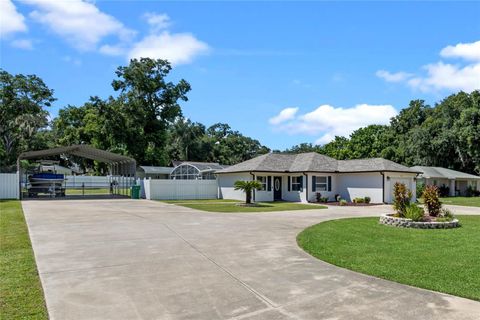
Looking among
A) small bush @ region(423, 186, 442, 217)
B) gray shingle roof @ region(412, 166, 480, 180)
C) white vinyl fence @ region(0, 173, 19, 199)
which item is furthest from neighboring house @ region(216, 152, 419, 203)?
white vinyl fence @ region(0, 173, 19, 199)

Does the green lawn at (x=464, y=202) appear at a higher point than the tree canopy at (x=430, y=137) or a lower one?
lower

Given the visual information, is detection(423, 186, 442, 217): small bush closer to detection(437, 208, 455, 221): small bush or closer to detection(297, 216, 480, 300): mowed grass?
detection(437, 208, 455, 221): small bush

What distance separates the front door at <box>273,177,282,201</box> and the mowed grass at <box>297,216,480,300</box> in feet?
54.9

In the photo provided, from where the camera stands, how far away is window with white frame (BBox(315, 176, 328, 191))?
29.6m

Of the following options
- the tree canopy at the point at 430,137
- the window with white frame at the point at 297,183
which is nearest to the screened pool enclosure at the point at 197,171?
the window with white frame at the point at 297,183

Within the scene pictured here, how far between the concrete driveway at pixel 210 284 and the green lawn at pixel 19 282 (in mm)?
171

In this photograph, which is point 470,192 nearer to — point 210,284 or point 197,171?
point 197,171

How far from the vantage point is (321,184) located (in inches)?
1176

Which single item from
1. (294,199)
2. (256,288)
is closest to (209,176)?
(294,199)

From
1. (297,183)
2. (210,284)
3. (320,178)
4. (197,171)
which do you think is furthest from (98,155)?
(210,284)

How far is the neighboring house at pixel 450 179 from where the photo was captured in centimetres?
4016

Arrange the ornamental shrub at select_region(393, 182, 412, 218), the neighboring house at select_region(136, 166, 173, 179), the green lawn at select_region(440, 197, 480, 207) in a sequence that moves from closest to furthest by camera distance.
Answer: the ornamental shrub at select_region(393, 182, 412, 218), the green lawn at select_region(440, 197, 480, 207), the neighboring house at select_region(136, 166, 173, 179)

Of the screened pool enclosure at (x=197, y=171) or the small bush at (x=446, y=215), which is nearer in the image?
the small bush at (x=446, y=215)

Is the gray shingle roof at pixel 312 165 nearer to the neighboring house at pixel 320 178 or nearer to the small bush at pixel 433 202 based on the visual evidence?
the neighboring house at pixel 320 178
